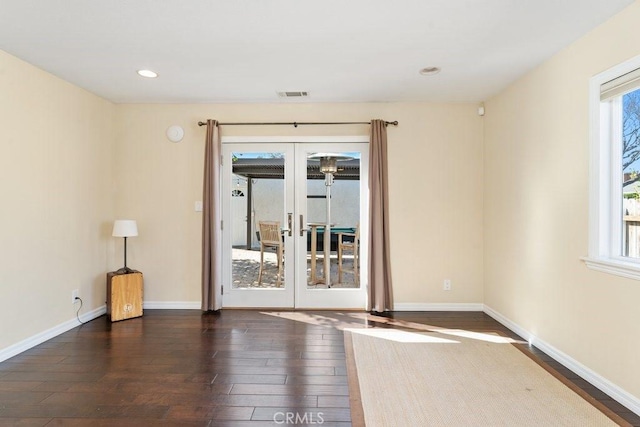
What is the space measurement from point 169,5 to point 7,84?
69.9 inches

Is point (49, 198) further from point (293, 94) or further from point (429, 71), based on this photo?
point (429, 71)

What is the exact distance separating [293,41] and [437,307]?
3.29 meters

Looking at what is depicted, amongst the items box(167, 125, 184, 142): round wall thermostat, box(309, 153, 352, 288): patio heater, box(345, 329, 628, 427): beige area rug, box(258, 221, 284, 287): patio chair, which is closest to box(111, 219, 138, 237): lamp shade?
box(167, 125, 184, 142): round wall thermostat

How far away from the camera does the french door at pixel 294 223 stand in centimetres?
451

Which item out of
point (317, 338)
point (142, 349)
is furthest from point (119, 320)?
point (317, 338)

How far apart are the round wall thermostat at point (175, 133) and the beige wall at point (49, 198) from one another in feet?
2.30

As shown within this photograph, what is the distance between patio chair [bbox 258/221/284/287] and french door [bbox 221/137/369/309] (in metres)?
0.01

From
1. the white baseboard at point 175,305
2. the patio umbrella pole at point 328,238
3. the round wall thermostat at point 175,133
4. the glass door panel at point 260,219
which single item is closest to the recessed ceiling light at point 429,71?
the patio umbrella pole at point 328,238

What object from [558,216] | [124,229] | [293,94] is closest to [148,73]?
[293,94]

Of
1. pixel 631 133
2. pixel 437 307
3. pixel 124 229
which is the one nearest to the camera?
pixel 631 133

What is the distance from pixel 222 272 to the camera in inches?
179

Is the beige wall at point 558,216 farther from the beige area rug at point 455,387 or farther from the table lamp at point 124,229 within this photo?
the table lamp at point 124,229

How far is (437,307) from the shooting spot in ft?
14.5

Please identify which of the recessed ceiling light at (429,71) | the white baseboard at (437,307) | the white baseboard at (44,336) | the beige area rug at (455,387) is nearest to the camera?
the beige area rug at (455,387)
